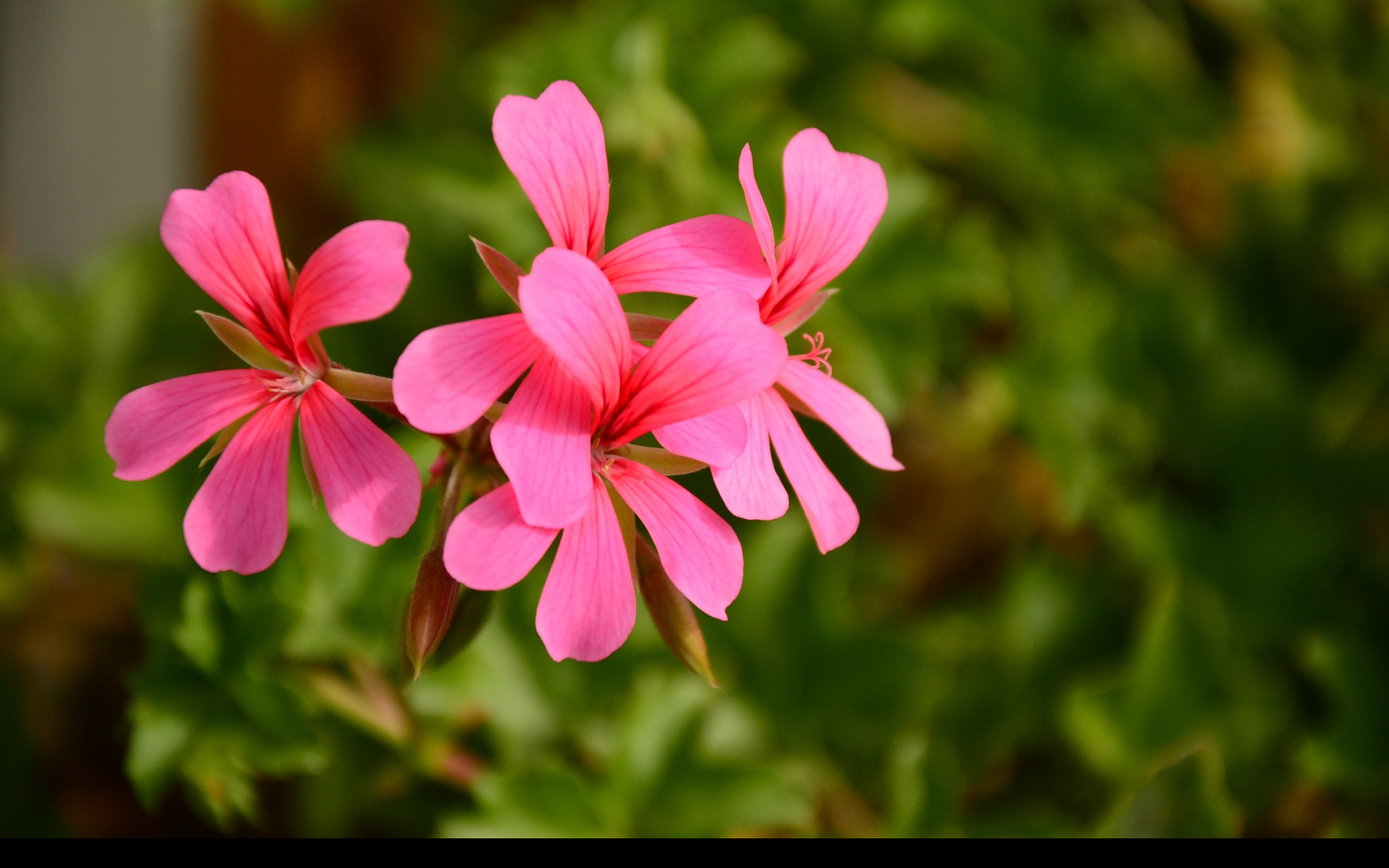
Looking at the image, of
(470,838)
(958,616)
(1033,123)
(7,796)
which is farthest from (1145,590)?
(7,796)

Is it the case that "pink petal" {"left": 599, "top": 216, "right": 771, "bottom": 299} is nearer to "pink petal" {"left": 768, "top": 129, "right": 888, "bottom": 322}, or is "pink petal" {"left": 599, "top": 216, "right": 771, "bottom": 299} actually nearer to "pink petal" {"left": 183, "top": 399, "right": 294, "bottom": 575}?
"pink petal" {"left": 768, "top": 129, "right": 888, "bottom": 322}

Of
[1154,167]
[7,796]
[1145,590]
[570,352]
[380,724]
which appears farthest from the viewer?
[1154,167]

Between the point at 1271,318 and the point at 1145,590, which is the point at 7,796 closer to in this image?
the point at 1145,590

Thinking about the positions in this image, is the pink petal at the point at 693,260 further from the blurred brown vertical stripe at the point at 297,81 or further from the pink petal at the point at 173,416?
the blurred brown vertical stripe at the point at 297,81

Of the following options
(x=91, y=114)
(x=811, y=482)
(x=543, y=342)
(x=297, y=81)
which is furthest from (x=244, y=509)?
(x=91, y=114)

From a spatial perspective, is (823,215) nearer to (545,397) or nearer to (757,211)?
(757,211)
